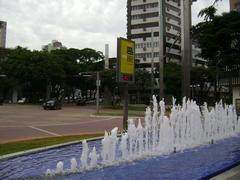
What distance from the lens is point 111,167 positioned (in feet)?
27.3

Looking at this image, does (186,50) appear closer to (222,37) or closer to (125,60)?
(125,60)

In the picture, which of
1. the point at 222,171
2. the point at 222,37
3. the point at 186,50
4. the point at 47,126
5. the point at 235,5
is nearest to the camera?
the point at 222,171

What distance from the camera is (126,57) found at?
50.2 feet

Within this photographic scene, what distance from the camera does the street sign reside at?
14.8 metres

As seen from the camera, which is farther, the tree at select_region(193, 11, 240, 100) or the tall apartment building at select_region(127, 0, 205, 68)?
the tall apartment building at select_region(127, 0, 205, 68)

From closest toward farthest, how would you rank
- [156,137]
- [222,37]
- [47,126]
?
[156,137]
[47,126]
[222,37]

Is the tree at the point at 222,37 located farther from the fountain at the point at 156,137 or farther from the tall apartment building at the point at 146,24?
the tall apartment building at the point at 146,24

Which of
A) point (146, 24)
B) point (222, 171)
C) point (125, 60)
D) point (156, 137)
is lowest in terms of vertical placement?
point (222, 171)

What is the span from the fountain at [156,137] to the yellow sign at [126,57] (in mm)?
3377

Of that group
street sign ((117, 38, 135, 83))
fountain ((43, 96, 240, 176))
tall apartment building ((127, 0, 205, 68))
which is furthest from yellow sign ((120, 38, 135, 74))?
tall apartment building ((127, 0, 205, 68))

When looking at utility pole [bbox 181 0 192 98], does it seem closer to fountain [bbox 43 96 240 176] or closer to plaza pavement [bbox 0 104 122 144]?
fountain [bbox 43 96 240 176]

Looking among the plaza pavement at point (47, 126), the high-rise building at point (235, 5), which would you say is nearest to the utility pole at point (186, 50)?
the plaza pavement at point (47, 126)

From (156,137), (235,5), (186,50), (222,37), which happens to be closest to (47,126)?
(186,50)

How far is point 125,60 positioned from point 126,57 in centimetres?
14
